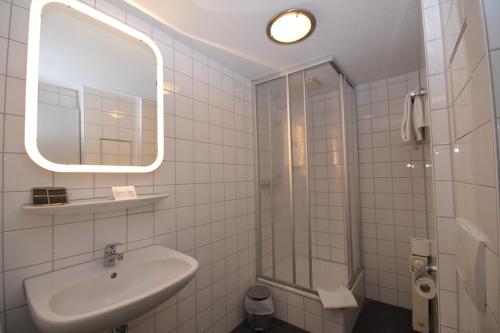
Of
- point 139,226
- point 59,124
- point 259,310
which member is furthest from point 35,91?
point 259,310

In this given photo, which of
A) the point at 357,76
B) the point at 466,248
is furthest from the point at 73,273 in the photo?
the point at 357,76

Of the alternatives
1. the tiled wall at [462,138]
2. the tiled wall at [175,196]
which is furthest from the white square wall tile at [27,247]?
the tiled wall at [462,138]

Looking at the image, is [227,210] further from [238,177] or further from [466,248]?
[466,248]

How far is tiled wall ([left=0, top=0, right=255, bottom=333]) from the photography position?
895 mm

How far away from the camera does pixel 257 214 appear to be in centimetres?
209

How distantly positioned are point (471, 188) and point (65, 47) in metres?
1.78

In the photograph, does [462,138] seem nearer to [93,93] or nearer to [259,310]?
[93,93]

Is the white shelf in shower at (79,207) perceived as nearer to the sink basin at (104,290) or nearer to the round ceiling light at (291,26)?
the sink basin at (104,290)

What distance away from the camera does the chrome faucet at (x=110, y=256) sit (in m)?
1.05

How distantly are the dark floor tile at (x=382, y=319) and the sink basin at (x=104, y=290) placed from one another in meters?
1.67

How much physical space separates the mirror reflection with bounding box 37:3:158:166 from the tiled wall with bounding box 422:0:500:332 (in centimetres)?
142

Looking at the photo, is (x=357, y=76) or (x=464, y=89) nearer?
(x=464, y=89)

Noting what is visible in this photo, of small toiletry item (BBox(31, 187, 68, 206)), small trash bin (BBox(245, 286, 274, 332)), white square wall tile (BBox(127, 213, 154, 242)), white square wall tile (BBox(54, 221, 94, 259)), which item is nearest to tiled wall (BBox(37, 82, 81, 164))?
small toiletry item (BBox(31, 187, 68, 206))

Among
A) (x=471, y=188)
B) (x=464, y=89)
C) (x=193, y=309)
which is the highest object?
(x=464, y=89)
